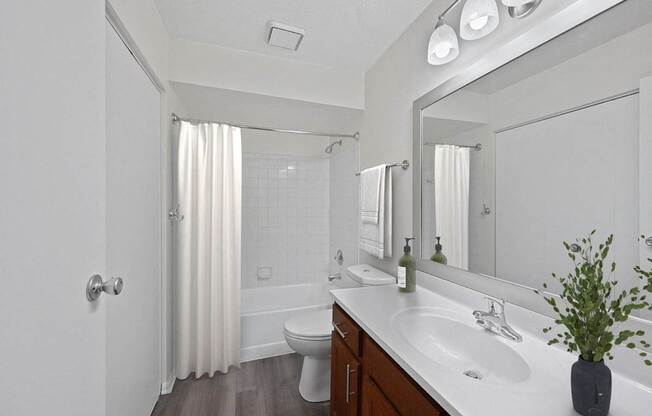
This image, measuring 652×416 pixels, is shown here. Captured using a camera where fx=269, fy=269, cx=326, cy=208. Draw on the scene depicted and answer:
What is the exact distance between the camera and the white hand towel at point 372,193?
174 centimetres

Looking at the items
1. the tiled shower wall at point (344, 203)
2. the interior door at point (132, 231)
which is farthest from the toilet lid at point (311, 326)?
the interior door at point (132, 231)

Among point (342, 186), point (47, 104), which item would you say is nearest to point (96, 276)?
point (47, 104)

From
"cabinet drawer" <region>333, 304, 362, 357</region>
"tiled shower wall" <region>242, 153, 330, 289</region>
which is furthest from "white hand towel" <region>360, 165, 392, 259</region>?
"tiled shower wall" <region>242, 153, 330, 289</region>

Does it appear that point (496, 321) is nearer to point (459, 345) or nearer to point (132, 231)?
point (459, 345)

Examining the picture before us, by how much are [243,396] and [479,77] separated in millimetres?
2213

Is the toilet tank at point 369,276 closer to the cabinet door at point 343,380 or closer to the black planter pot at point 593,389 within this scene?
the cabinet door at point 343,380

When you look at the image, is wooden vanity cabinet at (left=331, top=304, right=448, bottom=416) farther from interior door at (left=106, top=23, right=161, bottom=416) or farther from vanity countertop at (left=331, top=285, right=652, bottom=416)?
interior door at (left=106, top=23, right=161, bottom=416)

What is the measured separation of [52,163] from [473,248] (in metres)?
1.40

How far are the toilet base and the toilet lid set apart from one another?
0.53ft

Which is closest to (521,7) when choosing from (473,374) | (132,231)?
(473,374)

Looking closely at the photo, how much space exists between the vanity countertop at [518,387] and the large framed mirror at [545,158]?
7.1 inches

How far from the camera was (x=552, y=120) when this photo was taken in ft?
2.89

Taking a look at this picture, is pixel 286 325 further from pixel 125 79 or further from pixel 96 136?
pixel 125 79

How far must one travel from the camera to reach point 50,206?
0.56 metres
